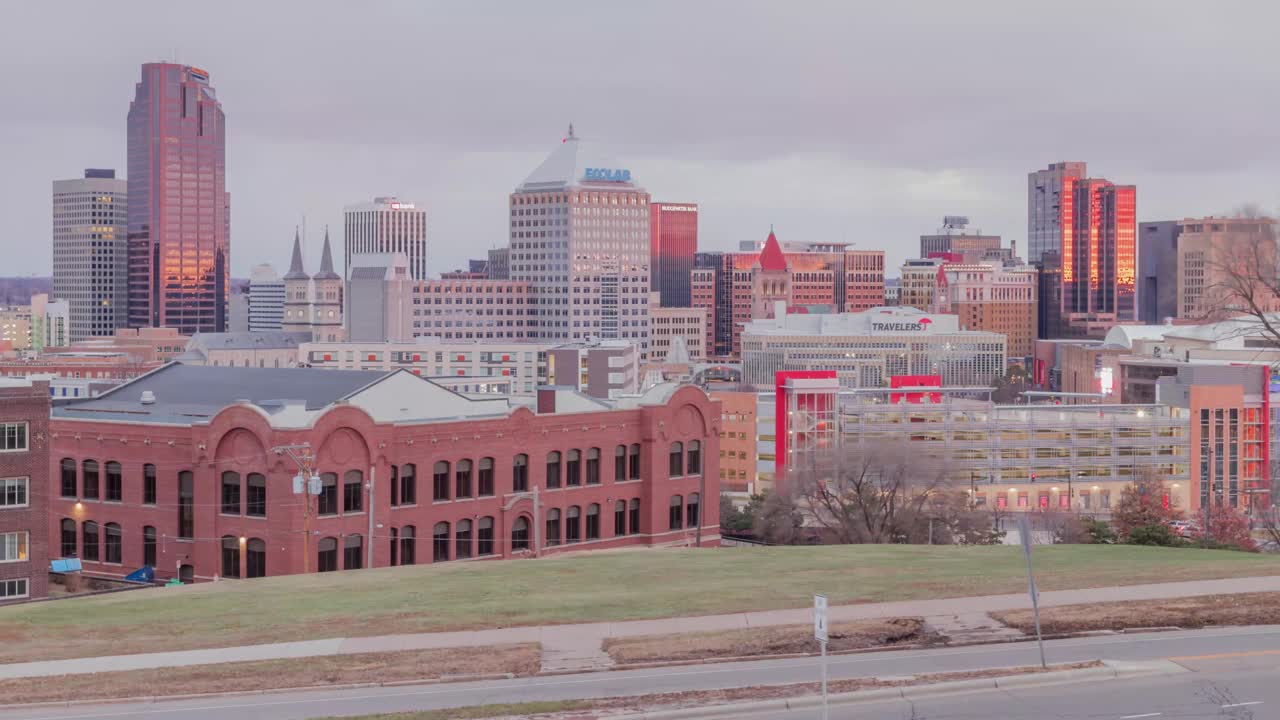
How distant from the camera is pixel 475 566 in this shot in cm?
4897

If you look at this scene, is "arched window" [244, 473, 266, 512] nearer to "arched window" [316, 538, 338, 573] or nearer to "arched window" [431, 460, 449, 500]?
"arched window" [316, 538, 338, 573]

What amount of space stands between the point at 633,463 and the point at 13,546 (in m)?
34.8

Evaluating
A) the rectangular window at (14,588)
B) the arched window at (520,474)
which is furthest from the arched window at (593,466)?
the rectangular window at (14,588)

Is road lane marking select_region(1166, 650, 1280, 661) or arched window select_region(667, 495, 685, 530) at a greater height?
road lane marking select_region(1166, 650, 1280, 661)

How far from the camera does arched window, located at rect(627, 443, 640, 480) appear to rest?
89.1 metres

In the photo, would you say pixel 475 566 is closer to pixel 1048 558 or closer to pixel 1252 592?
pixel 1048 558

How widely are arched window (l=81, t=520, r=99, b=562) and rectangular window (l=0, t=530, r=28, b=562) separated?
468 inches

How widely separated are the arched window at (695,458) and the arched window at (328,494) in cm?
2649

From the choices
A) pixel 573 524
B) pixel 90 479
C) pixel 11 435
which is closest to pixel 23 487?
pixel 11 435

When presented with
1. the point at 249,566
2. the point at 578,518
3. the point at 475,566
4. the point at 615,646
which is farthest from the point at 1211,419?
the point at 615,646

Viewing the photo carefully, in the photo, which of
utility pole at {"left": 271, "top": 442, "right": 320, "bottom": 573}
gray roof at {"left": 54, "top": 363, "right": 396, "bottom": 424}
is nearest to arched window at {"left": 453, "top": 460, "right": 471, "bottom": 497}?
gray roof at {"left": 54, "top": 363, "right": 396, "bottom": 424}

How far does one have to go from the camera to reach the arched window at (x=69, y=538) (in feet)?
259

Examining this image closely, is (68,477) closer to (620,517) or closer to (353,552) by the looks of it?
(353,552)

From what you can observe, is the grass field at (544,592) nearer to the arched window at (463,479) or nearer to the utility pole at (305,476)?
the utility pole at (305,476)
